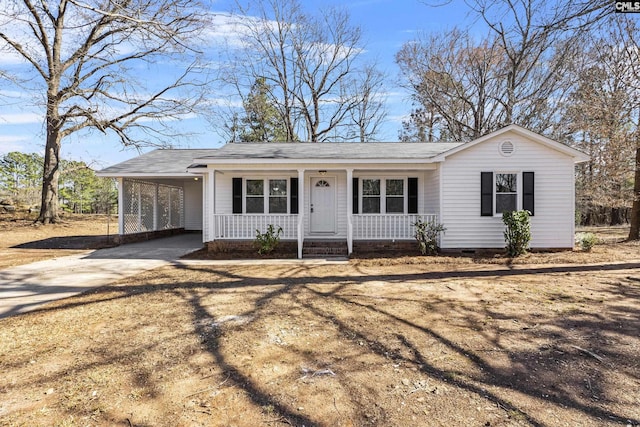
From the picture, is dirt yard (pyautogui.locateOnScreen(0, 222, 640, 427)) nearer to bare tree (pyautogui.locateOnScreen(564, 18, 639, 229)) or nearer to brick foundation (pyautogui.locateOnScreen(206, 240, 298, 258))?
brick foundation (pyautogui.locateOnScreen(206, 240, 298, 258))

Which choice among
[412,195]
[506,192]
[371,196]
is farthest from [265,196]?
[506,192]

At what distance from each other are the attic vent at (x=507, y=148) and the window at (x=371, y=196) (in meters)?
3.63

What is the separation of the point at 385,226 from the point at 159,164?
344 inches

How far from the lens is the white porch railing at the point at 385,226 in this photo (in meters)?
10.2

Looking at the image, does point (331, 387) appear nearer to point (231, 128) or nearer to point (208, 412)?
point (208, 412)

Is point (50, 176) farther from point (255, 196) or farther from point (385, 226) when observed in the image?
point (385, 226)

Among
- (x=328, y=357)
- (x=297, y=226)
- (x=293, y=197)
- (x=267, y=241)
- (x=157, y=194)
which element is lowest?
(x=328, y=357)

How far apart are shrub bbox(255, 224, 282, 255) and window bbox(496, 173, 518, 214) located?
20.8ft

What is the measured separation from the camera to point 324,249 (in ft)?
32.8

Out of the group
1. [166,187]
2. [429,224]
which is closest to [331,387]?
[429,224]

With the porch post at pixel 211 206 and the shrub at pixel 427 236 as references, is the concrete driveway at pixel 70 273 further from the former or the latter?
the shrub at pixel 427 236

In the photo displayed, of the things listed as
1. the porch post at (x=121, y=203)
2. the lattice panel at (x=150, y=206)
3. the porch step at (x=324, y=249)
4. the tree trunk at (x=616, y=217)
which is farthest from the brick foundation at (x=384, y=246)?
the tree trunk at (x=616, y=217)

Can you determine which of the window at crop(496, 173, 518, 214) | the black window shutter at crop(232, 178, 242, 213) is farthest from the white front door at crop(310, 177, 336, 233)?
the window at crop(496, 173, 518, 214)

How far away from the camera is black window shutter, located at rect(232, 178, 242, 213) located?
11.1 metres
